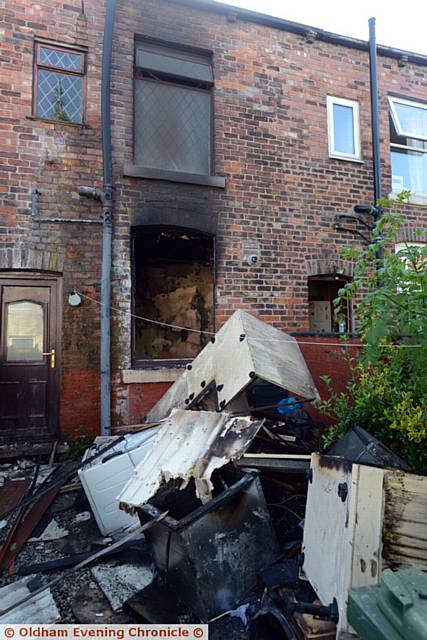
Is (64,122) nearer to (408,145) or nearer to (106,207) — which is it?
(106,207)

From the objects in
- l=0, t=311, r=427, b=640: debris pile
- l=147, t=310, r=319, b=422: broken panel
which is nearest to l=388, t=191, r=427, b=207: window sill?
l=147, t=310, r=319, b=422: broken panel

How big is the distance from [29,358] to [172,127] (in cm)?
405

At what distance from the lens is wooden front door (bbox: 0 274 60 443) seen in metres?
5.41

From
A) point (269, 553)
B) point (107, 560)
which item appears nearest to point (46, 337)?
point (107, 560)

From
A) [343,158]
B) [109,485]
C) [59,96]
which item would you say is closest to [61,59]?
[59,96]

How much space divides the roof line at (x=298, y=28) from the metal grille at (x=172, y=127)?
4.31 ft

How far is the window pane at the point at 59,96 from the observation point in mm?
5703

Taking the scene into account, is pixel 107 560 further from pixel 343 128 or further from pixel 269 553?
pixel 343 128

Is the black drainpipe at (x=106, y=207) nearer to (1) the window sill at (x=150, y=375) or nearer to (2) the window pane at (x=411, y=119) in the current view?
(1) the window sill at (x=150, y=375)

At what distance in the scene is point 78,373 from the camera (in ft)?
18.2

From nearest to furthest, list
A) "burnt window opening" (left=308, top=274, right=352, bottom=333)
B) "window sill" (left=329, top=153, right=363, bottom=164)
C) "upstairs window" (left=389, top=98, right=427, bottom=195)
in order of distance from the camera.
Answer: "window sill" (left=329, top=153, right=363, bottom=164) → "burnt window opening" (left=308, top=274, right=352, bottom=333) → "upstairs window" (left=389, top=98, right=427, bottom=195)

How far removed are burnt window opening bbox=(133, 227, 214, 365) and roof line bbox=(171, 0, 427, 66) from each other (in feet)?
12.0

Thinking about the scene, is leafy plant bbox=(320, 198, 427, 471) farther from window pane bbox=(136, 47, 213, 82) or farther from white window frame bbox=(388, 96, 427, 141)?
white window frame bbox=(388, 96, 427, 141)

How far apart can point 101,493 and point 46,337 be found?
103 inches
